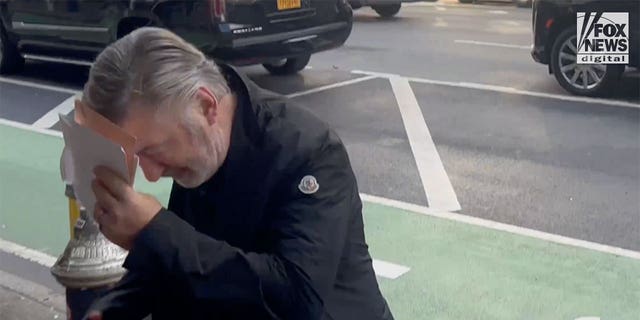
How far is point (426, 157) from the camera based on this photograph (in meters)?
7.27

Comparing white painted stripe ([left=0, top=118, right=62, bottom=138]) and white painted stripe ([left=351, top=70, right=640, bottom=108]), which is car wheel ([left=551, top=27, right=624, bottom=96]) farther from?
white painted stripe ([left=0, top=118, right=62, bottom=138])

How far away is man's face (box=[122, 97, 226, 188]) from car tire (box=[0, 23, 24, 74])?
10.2 meters

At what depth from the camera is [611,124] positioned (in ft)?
27.1

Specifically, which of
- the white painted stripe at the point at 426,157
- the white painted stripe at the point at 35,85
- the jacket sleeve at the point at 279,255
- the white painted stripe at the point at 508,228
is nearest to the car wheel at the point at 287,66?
the white painted stripe at the point at 426,157

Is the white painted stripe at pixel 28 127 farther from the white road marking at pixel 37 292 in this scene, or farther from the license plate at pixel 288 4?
the white road marking at pixel 37 292

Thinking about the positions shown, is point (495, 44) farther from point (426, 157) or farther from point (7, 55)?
point (426, 157)

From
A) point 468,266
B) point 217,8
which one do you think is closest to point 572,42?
point 217,8

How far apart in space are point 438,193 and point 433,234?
823 millimetres

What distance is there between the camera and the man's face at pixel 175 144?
1900mm

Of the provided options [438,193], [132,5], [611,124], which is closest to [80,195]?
[438,193]

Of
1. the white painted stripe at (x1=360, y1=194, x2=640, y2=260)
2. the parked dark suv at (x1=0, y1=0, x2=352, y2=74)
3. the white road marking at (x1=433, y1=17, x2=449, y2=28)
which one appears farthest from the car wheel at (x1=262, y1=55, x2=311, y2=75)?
the white road marking at (x1=433, y1=17, x2=449, y2=28)

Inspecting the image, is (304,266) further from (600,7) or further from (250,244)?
(600,7)

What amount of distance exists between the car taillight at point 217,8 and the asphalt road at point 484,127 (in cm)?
119

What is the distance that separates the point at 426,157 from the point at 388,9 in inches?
440
